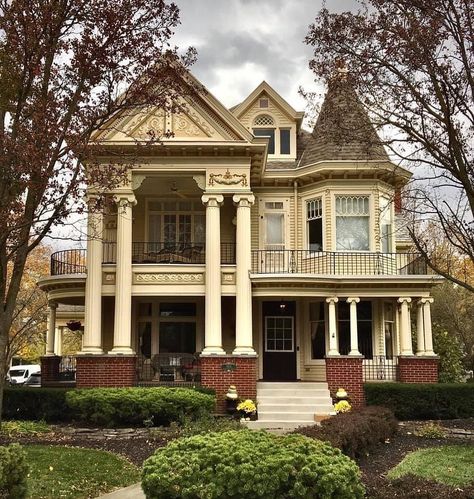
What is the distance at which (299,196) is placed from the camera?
23.8 metres

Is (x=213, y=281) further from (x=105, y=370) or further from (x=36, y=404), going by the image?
(x=36, y=404)

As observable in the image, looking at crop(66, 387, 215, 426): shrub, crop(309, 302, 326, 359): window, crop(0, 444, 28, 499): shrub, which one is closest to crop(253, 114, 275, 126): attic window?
crop(309, 302, 326, 359): window

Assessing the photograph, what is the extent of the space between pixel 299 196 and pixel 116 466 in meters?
14.2

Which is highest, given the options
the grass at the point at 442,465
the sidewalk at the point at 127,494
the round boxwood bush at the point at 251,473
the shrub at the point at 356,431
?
the round boxwood bush at the point at 251,473

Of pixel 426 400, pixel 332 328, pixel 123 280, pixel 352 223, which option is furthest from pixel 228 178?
pixel 426 400

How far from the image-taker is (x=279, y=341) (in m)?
23.2

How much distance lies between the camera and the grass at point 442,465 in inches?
404

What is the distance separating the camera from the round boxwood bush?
6.85 m

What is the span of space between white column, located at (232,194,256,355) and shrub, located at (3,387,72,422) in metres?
5.15

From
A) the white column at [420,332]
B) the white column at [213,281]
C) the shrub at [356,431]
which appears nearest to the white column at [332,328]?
the white column at [420,332]

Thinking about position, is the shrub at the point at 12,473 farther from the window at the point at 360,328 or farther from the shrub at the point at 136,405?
the window at the point at 360,328

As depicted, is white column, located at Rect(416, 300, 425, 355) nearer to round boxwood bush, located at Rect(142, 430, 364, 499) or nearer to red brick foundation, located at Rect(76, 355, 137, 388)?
red brick foundation, located at Rect(76, 355, 137, 388)

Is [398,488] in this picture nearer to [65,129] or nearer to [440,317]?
[65,129]

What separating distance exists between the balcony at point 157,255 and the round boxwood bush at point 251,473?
14.8 meters
